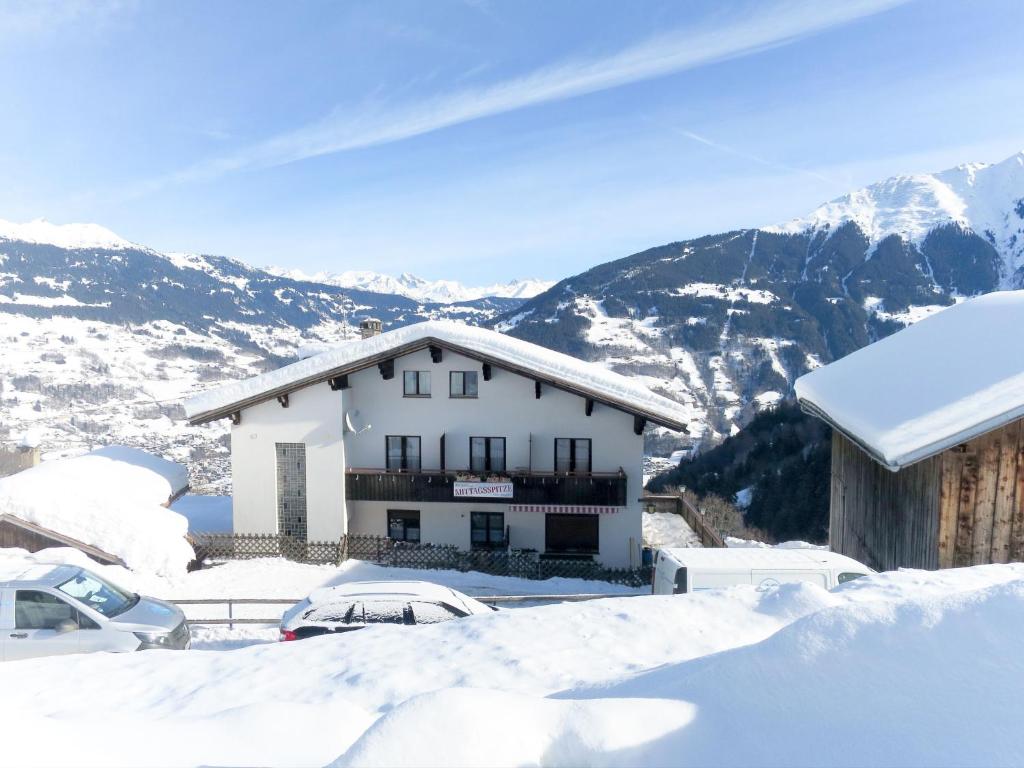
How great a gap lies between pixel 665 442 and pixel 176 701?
158869mm

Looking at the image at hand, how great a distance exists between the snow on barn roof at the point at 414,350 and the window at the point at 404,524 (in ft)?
18.3

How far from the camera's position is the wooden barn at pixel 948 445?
10938 millimetres

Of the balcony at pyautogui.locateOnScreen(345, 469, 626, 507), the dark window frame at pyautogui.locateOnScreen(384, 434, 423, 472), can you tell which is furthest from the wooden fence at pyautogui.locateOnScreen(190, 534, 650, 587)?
the dark window frame at pyautogui.locateOnScreen(384, 434, 423, 472)

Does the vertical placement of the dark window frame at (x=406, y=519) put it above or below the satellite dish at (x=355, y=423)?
below

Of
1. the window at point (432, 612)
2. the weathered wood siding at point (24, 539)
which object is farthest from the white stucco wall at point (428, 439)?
the window at point (432, 612)

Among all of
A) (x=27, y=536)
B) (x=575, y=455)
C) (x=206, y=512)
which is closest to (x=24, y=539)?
(x=27, y=536)

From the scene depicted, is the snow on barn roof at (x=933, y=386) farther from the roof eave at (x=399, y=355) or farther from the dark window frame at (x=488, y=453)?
the dark window frame at (x=488, y=453)

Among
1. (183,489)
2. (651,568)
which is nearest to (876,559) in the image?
(651,568)

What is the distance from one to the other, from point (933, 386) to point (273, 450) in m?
19.7

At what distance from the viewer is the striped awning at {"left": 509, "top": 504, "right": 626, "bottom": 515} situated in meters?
22.3

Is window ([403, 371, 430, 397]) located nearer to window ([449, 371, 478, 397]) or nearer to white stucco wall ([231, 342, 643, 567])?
white stucco wall ([231, 342, 643, 567])

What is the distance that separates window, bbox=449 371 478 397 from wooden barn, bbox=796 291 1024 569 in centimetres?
1231

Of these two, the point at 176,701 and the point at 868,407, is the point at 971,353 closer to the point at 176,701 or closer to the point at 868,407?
the point at 868,407

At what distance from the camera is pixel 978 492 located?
11500 mm
